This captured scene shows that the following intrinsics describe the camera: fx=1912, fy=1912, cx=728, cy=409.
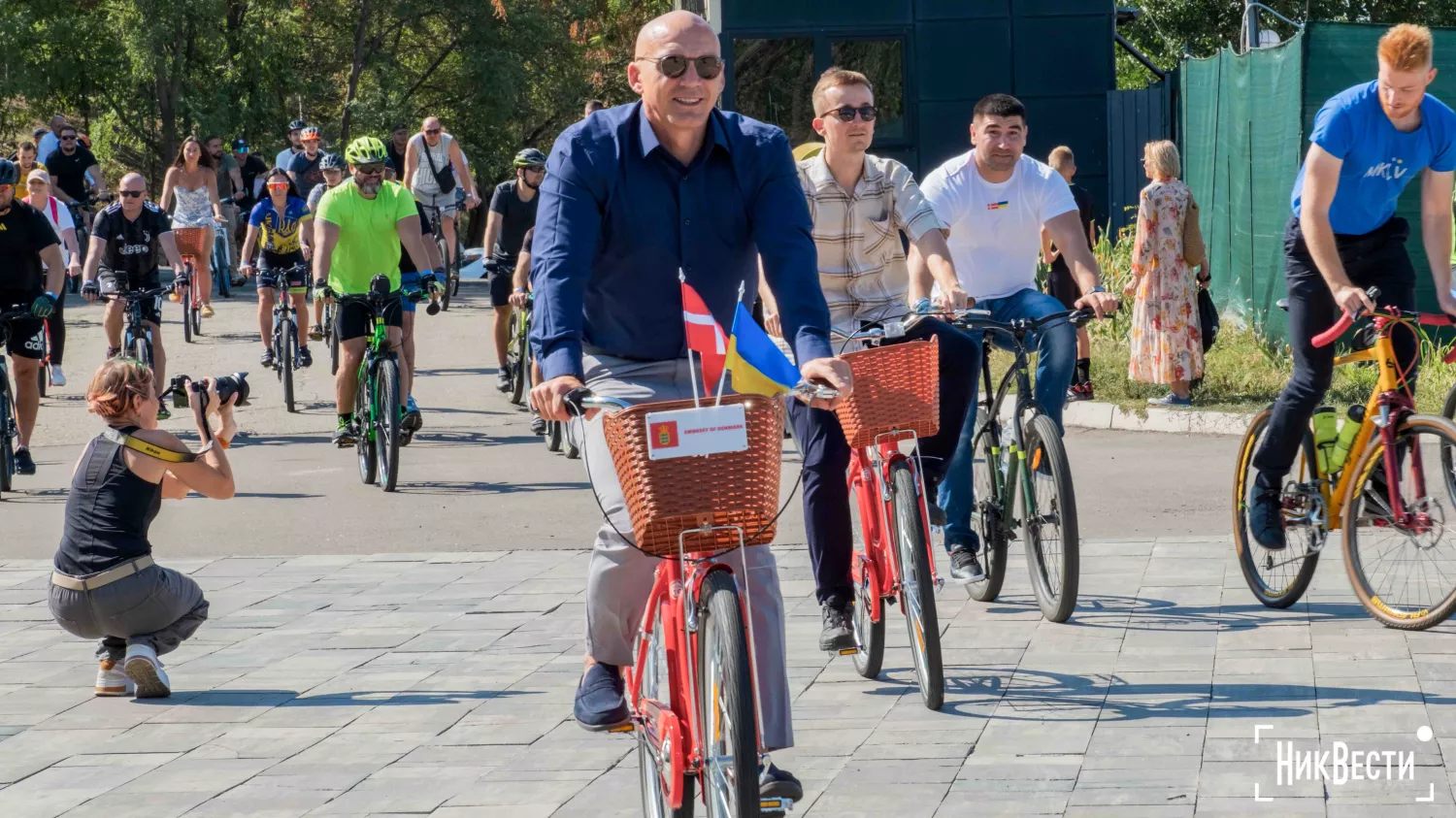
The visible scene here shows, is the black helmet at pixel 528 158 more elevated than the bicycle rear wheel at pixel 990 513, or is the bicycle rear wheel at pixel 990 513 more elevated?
the black helmet at pixel 528 158

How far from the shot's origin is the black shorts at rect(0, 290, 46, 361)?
12.1 m

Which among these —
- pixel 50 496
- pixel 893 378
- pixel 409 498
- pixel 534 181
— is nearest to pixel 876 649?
pixel 893 378

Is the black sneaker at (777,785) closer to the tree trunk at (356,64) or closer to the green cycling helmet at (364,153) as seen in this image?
the green cycling helmet at (364,153)

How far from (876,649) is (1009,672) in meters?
0.44

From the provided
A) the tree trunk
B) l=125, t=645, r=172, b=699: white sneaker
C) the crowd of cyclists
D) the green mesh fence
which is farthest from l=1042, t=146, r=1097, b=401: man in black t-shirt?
the tree trunk

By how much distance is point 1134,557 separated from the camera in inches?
322

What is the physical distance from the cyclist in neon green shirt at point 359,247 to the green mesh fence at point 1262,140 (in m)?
5.54

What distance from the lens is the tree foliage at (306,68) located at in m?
32.8

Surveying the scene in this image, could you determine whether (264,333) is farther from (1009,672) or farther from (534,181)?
(1009,672)

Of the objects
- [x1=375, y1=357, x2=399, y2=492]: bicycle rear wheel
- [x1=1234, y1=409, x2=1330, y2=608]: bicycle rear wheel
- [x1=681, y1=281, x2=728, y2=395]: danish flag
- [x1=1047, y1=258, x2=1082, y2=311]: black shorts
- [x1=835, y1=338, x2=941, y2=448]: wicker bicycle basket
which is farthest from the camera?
[x1=1047, y1=258, x2=1082, y2=311]: black shorts

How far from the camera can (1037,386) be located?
282 inches

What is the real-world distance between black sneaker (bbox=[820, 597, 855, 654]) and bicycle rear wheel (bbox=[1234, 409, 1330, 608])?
1689mm

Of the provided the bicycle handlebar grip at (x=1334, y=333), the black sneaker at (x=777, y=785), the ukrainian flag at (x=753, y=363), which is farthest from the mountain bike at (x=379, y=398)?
the ukrainian flag at (x=753, y=363)

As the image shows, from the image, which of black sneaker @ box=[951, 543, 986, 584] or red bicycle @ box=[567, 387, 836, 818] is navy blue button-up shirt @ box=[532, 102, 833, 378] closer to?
red bicycle @ box=[567, 387, 836, 818]
